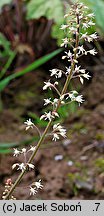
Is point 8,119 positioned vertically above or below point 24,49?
below

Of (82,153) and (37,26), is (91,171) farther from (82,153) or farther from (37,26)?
(37,26)

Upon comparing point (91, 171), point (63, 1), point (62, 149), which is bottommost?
point (91, 171)

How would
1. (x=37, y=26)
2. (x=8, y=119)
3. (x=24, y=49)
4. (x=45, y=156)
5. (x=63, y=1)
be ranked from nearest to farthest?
1. (x=63, y=1)
2. (x=45, y=156)
3. (x=8, y=119)
4. (x=24, y=49)
5. (x=37, y=26)

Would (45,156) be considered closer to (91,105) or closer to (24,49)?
(91,105)

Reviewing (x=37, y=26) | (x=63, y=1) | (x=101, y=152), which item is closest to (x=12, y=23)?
(x=37, y=26)

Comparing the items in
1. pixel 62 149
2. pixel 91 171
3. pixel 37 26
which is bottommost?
pixel 91 171

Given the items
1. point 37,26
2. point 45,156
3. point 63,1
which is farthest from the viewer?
point 37,26

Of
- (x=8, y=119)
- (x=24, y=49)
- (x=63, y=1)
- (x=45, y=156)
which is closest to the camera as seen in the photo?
(x=63, y=1)

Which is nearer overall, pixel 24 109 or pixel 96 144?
pixel 96 144

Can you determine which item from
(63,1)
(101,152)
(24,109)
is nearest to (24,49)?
(24,109)
